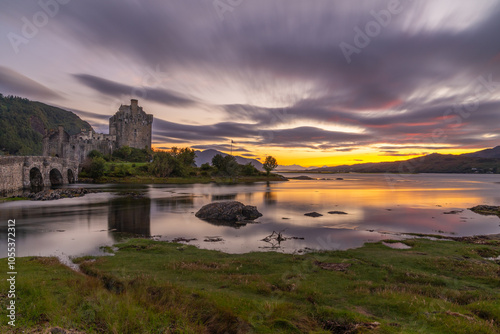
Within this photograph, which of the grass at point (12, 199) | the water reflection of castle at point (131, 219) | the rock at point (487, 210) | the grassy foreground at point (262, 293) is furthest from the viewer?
the grass at point (12, 199)

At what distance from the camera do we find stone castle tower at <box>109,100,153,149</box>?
14262 centimetres

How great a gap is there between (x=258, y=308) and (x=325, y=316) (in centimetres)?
237

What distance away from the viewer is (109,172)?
106875 millimetres

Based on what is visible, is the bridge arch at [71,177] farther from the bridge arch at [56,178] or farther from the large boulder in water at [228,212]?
the large boulder in water at [228,212]

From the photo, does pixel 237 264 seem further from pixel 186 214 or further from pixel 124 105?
pixel 124 105

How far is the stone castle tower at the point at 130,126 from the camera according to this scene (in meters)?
143

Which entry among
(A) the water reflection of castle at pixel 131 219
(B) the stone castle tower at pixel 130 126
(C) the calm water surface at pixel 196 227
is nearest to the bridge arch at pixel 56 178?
(C) the calm water surface at pixel 196 227

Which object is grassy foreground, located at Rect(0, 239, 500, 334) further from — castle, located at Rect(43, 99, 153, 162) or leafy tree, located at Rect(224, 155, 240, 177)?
castle, located at Rect(43, 99, 153, 162)

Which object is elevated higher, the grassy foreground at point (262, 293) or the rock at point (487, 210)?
the grassy foreground at point (262, 293)

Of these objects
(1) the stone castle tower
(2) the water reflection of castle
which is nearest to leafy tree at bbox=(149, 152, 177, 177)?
(1) the stone castle tower

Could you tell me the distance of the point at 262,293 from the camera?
11.2 metres

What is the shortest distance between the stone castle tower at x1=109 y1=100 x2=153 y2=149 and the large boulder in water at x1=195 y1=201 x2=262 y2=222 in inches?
4969

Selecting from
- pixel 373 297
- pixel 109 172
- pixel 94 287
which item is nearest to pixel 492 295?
pixel 373 297

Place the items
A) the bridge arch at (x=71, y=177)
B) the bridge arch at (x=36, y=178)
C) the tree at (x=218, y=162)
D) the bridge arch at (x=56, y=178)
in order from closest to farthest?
the bridge arch at (x=36, y=178), the bridge arch at (x=56, y=178), the bridge arch at (x=71, y=177), the tree at (x=218, y=162)
